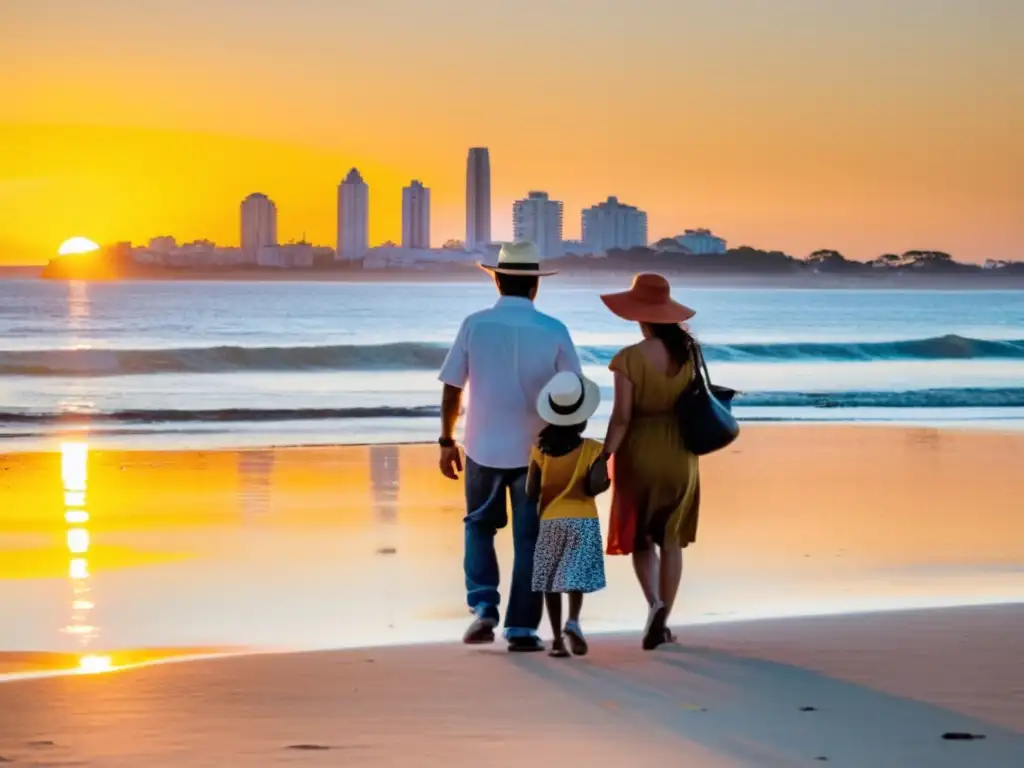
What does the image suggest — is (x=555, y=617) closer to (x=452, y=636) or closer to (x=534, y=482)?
(x=534, y=482)

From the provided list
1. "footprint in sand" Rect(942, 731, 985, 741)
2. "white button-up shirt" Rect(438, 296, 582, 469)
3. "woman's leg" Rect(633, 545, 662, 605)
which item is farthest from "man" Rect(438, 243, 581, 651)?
"footprint in sand" Rect(942, 731, 985, 741)

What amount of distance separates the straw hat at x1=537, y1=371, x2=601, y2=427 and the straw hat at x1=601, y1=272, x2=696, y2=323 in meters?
0.37

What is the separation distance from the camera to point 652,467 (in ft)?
23.4

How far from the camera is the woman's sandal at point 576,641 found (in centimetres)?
688

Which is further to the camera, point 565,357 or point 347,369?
point 347,369

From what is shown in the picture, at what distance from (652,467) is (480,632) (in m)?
1.00

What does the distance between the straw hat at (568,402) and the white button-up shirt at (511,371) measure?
0.26 metres

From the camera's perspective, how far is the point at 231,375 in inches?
1592

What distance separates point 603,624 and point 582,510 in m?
1.11

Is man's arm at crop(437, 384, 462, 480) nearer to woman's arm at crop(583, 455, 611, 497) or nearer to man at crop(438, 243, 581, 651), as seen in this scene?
man at crop(438, 243, 581, 651)

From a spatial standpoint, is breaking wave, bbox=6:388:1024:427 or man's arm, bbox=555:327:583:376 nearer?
man's arm, bbox=555:327:583:376

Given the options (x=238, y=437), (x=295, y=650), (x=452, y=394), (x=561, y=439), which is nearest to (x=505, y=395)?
(x=452, y=394)

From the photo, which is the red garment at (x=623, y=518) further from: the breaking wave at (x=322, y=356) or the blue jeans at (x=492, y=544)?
the breaking wave at (x=322, y=356)

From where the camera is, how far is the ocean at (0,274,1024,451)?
929 inches
